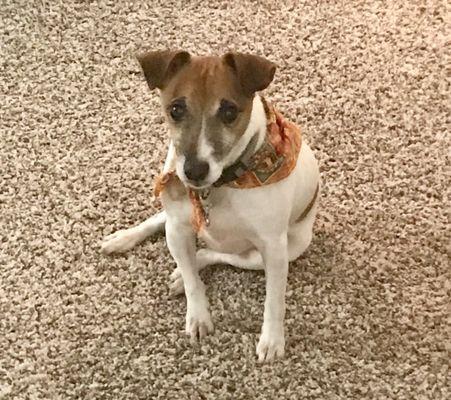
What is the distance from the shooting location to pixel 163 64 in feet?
5.48

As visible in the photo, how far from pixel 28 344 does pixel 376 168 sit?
1025 mm

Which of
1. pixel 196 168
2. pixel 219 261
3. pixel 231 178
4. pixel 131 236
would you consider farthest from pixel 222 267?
pixel 196 168

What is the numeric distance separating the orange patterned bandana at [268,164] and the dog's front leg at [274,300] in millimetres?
159

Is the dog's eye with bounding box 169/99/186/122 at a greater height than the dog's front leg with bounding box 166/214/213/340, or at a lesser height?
greater

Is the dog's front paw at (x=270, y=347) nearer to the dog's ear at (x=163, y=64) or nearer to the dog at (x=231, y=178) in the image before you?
the dog at (x=231, y=178)

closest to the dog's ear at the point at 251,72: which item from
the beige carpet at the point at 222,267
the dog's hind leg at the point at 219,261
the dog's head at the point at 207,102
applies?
the dog's head at the point at 207,102

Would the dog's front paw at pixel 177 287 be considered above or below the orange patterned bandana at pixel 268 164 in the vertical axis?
below

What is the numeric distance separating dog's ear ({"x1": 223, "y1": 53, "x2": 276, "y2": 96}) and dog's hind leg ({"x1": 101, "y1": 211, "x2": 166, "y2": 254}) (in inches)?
25.5

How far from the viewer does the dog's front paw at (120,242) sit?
2.21m

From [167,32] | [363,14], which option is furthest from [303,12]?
Result: [167,32]

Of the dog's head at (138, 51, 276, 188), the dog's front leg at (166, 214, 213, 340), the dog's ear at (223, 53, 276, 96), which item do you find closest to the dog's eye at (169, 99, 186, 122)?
the dog's head at (138, 51, 276, 188)

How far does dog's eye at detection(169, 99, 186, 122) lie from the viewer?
5.41 ft

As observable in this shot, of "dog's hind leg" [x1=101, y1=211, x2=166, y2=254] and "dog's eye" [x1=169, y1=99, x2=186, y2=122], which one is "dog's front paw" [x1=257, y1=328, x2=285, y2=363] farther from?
"dog's eye" [x1=169, y1=99, x2=186, y2=122]

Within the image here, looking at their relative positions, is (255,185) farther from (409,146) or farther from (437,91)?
(437,91)
